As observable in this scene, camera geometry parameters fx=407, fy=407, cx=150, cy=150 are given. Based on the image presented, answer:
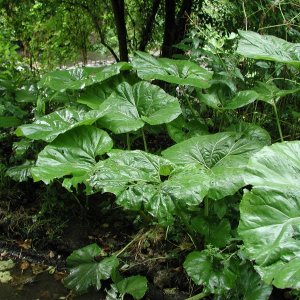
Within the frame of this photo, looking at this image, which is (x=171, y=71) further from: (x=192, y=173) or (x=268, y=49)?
(x=192, y=173)

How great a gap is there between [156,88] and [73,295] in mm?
1139

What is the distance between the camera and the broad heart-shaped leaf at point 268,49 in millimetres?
1754

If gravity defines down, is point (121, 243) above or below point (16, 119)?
below

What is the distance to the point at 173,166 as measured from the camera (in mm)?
1666

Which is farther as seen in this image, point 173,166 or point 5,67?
point 5,67

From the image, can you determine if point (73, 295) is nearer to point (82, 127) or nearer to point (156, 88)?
point (82, 127)

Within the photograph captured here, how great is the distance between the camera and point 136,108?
2.17 metres

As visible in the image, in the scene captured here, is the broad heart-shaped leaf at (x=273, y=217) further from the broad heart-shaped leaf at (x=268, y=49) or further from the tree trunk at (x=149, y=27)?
the tree trunk at (x=149, y=27)

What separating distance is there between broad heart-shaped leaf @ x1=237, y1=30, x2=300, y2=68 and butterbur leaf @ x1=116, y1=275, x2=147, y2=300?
43.7 inches

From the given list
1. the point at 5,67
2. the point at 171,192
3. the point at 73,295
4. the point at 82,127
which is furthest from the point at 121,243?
the point at 5,67

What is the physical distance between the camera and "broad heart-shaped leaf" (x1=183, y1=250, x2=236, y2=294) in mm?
1623

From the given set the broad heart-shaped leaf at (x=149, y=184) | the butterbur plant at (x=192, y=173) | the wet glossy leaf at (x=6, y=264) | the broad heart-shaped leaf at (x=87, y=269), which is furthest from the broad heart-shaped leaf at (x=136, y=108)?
the wet glossy leaf at (x=6, y=264)

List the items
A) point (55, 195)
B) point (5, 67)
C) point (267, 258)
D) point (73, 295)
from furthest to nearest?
point (5, 67) → point (55, 195) → point (73, 295) → point (267, 258)

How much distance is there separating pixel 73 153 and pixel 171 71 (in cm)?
73
